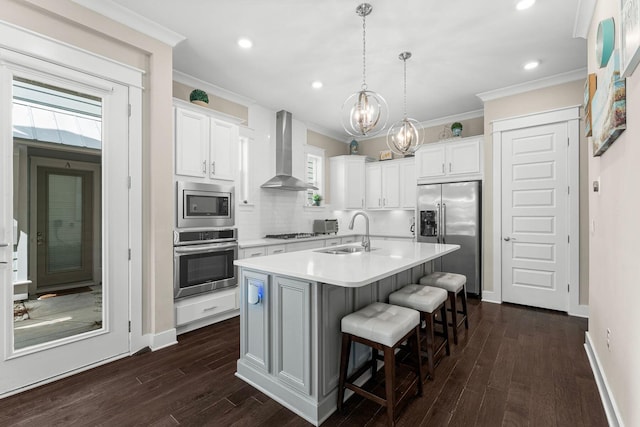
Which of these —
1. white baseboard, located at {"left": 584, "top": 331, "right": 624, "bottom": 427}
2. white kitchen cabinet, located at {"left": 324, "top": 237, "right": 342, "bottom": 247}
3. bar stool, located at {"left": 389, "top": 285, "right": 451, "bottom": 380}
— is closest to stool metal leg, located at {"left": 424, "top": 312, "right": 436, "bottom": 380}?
bar stool, located at {"left": 389, "top": 285, "right": 451, "bottom": 380}

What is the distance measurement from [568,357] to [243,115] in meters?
4.69

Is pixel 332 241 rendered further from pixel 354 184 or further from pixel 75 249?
pixel 75 249

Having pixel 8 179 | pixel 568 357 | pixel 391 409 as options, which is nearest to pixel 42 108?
pixel 8 179

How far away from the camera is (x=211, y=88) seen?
3.98 metres

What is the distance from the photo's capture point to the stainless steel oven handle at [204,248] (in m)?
3.08

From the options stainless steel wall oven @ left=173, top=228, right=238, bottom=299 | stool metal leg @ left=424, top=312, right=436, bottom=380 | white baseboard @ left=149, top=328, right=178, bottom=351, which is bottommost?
white baseboard @ left=149, top=328, right=178, bottom=351

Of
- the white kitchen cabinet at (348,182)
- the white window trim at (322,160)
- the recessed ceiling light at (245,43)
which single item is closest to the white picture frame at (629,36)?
the recessed ceiling light at (245,43)

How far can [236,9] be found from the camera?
2.50 metres

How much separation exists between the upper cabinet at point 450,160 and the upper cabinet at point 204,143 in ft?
10.1

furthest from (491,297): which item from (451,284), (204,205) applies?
(204,205)

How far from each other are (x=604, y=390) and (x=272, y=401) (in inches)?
88.0

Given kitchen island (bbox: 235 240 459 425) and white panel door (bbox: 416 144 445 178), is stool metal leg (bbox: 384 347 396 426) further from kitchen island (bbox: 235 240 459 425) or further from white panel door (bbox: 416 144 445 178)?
white panel door (bbox: 416 144 445 178)

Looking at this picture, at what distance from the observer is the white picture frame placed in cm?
115

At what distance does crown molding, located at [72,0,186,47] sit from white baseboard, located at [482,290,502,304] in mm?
4862
